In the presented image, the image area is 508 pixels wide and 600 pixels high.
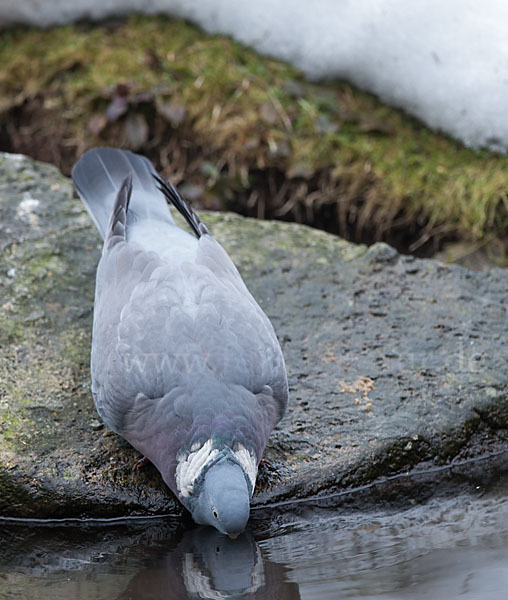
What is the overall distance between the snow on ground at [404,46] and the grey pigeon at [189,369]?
7.40 feet

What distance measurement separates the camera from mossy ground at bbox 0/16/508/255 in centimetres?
500

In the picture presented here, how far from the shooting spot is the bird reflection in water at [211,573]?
2662 millimetres

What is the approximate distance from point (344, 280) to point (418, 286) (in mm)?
356

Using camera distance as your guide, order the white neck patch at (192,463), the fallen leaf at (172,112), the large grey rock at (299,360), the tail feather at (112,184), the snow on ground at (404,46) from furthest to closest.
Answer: the fallen leaf at (172,112), the snow on ground at (404,46), the tail feather at (112,184), the large grey rock at (299,360), the white neck patch at (192,463)

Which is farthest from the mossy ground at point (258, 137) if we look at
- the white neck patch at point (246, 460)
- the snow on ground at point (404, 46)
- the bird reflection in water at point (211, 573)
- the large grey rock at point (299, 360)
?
the bird reflection in water at point (211, 573)

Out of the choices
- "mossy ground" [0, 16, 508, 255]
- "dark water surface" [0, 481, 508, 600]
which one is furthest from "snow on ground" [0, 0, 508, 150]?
"dark water surface" [0, 481, 508, 600]

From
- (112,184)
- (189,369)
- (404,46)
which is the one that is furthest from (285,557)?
(404,46)

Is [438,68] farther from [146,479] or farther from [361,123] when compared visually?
[146,479]

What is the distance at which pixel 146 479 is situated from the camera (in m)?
3.13

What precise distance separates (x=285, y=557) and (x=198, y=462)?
452 mm

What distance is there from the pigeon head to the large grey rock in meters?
0.39

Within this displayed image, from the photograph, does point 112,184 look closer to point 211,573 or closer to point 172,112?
point 172,112

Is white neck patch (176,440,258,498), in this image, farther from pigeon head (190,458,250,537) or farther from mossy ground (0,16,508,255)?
mossy ground (0,16,508,255)

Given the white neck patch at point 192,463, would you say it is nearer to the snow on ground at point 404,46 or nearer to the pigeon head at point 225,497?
the pigeon head at point 225,497
